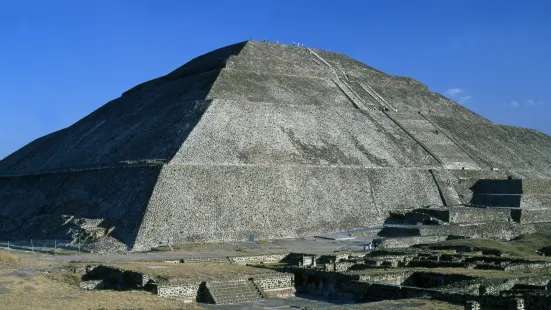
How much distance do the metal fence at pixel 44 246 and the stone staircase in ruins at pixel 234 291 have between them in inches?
592

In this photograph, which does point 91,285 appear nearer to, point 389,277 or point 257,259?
point 257,259

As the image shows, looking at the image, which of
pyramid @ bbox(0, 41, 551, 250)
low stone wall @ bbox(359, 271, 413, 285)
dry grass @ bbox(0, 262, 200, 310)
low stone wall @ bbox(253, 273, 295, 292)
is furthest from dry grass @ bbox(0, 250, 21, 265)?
low stone wall @ bbox(359, 271, 413, 285)

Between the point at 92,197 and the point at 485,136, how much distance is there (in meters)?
40.0

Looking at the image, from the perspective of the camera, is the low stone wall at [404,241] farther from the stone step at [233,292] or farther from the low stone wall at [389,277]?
the stone step at [233,292]

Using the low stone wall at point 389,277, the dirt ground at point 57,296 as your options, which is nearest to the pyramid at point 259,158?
the dirt ground at point 57,296

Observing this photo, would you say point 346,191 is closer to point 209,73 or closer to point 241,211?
point 241,211

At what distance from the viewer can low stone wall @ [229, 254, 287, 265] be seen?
Result: 28855 mm

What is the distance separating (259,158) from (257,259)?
16395mm

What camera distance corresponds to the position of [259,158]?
148ft

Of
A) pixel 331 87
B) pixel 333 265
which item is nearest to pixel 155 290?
pixel 333 265

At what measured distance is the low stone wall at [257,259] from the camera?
2885 cm

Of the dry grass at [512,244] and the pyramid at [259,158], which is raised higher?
the pyramid at [259,158]

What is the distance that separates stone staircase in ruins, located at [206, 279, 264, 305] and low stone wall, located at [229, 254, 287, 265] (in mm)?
6041

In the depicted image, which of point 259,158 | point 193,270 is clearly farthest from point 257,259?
point 259,158
